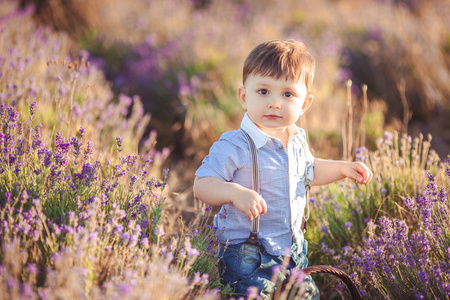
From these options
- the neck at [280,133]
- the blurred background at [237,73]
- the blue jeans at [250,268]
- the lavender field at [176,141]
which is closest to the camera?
the lavender field at [176,141]

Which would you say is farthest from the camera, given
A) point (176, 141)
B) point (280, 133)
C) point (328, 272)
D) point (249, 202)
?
point (176, 141)

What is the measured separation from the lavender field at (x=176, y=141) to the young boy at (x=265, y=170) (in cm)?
18

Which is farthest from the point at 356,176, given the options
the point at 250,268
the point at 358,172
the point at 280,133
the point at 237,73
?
the point at 237,73

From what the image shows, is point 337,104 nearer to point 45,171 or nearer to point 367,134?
Answer: point 367,134

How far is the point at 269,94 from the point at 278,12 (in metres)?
8.39

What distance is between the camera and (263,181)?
2.06 meters

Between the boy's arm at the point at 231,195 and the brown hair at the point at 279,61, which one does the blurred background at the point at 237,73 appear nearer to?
the brown hair at the point at 279,61

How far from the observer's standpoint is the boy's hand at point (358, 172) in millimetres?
2252

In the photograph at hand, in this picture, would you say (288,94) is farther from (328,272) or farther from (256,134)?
(328,272)

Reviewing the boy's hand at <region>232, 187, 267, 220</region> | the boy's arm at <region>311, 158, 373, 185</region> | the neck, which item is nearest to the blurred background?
the boy's arm at <region>311, 158, 373, 185</region>

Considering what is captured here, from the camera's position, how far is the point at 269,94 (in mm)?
2051

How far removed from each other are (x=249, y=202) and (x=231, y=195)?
11 centimetres

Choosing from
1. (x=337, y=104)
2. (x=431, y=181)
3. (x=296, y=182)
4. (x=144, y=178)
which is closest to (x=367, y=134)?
(x=337, y=104)

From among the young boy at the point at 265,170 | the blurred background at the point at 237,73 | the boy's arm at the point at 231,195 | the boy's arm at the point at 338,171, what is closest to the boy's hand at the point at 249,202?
the boy's arm at the point at 231,195
